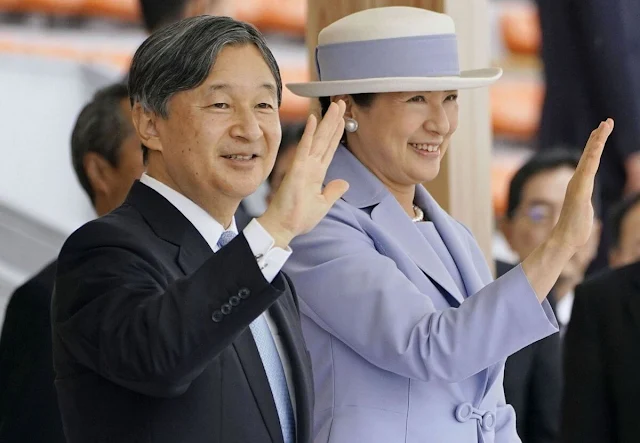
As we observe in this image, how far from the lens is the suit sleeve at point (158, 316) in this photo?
1640 mm

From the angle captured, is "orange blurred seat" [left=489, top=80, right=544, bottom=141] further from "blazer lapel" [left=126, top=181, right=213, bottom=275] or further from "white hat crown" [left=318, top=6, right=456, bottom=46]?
"blazer lapel" [left=126, top=181, right=213, bottom=275]

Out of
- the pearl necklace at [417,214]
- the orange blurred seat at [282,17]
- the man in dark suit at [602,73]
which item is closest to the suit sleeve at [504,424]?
the pearl necklace at [417,214]

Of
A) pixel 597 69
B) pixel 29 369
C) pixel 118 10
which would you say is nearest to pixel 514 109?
pixel 597 69

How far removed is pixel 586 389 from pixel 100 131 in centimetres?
126

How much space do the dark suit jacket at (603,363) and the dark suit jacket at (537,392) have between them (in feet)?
1.51

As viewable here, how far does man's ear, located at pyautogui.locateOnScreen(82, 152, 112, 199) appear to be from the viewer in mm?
3115

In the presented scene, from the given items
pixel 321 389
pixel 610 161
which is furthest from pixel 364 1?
pixel 610 161

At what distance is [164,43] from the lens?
74.7 inches

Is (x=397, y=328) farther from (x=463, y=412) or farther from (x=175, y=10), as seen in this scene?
(x=175, y=10)

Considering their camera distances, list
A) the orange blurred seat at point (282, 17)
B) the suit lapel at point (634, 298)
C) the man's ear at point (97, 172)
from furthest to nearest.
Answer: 1. the orange blurred seat at point (282, 17)
2. the man's ear at point (97, 172)
3. the suit lapel at point (634, 298)

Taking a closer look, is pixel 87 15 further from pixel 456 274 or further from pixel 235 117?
pixel 235 117

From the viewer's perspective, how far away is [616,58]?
521cm

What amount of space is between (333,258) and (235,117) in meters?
0.46

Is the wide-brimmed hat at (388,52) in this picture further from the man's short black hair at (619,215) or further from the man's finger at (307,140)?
the man's short black hair at (619,215)
